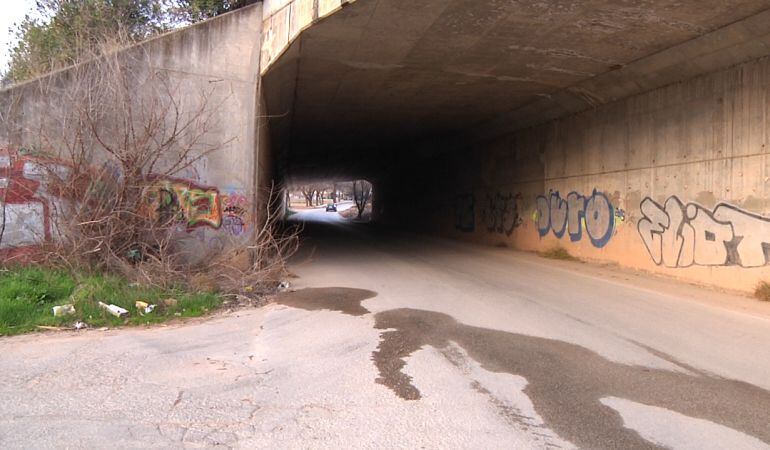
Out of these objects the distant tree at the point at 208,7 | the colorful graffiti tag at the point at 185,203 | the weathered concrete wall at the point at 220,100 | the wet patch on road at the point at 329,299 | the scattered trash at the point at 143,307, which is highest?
the distant tree at the point at 208,7

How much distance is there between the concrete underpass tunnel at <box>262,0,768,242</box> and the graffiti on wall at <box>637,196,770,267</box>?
33.2 inches

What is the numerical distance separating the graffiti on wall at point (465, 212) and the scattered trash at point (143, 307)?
15.4 meters

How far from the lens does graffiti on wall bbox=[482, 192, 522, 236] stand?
17969 mm

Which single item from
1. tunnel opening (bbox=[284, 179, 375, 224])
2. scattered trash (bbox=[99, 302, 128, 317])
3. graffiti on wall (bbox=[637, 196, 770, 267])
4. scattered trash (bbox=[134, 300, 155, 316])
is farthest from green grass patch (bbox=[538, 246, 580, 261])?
tunnel opening (bbox=[284, 179, 375, 224])

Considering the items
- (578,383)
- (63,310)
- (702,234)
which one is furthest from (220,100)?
(702,234)

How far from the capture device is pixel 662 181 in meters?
11.3

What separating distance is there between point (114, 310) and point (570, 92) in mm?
11588

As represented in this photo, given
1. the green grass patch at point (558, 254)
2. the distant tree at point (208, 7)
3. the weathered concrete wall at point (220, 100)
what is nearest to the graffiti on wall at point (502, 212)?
the green grass patch at point (558, 254)

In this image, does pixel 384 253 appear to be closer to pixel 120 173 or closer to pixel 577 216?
pixel 577 216

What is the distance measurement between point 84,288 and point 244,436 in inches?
208

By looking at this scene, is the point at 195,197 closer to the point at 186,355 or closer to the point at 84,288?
the point at 84,288

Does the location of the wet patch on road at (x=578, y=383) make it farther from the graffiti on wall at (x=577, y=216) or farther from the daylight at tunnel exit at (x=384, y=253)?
the graffiti on wall at (x=577, y=216)

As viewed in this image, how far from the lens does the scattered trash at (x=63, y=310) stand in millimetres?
6895

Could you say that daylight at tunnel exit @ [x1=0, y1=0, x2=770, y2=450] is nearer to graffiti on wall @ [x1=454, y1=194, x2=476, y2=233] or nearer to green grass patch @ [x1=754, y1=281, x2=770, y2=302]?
green grass patch @ [x1=754, y1=281, x2=770, y2=302]
